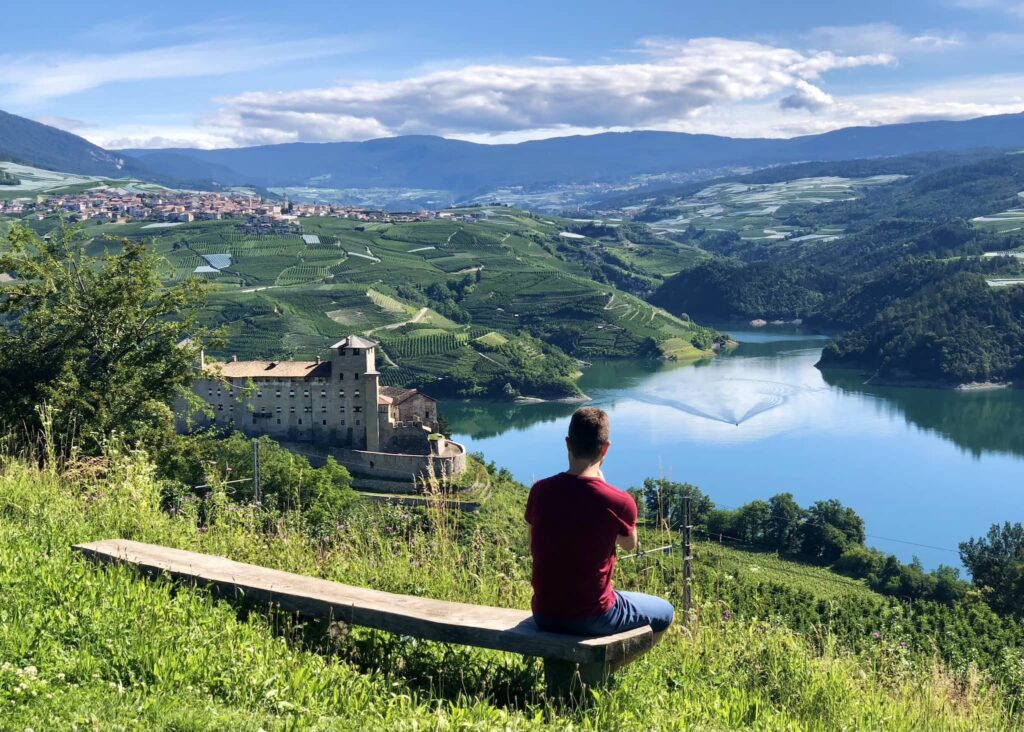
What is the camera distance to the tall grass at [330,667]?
2045mm

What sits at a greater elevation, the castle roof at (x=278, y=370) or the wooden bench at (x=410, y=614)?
the wooden bench at (x=410, y=614)

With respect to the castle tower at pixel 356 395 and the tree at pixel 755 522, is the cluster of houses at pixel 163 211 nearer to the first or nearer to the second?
the castle tower at pixel 356 395

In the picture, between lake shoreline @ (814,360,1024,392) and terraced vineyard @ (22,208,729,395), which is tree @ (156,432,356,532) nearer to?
terraced vineyard @ (22,208,729,395)

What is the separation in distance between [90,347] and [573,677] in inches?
205

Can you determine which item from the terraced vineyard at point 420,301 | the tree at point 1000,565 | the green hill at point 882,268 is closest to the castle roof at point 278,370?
the terraced vineyard at point 420,301

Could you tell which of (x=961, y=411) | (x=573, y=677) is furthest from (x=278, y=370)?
(x=961, y=411)

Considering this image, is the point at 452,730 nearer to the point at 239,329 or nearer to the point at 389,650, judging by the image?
the point at 389,650

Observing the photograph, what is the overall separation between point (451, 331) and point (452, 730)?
59596 millimetres

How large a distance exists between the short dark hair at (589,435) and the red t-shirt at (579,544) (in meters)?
0.07

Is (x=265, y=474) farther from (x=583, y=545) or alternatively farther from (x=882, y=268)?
(x=882, y=268)

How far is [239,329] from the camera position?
2163 inches

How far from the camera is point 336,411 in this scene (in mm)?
29359

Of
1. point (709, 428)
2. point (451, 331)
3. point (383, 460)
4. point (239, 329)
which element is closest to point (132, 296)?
point (383, 460)

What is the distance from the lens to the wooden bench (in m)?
2.34
